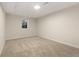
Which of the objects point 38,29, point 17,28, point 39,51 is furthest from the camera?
point 38,29

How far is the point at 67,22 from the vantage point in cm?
484

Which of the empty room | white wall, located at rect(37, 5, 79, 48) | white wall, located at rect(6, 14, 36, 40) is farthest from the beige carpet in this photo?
white wall, located at rect(6, 14, 36, 40)

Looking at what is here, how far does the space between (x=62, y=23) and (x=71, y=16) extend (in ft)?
2.81

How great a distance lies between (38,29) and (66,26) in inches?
182

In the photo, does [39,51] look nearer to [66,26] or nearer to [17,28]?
[66,26]

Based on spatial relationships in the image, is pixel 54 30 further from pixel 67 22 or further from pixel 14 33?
pixel 14 33

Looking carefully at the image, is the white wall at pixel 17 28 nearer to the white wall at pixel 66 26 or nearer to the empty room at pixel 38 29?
the empty room at pixel 38 29

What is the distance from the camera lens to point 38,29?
9.22m

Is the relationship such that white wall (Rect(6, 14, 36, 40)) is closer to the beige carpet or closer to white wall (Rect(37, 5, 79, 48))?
the beige carpet

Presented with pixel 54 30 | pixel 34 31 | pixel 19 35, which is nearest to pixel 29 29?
pixel 34 31

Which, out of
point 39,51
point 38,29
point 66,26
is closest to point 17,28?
point 38,29

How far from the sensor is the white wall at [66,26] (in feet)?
14.0

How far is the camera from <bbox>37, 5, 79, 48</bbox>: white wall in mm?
4277

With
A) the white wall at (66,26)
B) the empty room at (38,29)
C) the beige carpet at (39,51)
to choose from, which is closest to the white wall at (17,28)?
the empty room at (38,29)
